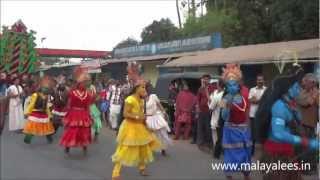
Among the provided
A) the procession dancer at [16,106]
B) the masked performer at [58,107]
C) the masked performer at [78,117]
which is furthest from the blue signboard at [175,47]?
the masked performer at [78,117]

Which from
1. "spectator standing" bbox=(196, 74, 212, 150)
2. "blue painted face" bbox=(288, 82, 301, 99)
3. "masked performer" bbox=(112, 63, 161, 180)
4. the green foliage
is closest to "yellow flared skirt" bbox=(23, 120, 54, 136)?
"spectator standing" bbox=(196, 74, 212, 150)

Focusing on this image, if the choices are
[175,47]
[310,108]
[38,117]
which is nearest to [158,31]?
[175,47]

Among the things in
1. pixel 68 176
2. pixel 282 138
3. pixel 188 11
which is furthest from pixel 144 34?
pixel 282 138

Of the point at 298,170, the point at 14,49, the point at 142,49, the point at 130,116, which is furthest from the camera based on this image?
the point at 142,49

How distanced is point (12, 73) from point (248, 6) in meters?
19.6

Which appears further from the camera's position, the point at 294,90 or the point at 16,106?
the point at 16,106

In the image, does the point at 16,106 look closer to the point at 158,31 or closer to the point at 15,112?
the point at 15,112

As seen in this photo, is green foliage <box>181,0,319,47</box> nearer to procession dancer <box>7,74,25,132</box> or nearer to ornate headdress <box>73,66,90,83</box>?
procession dancer <box>7,74,25,132</box>

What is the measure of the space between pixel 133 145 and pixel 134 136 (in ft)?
0.49

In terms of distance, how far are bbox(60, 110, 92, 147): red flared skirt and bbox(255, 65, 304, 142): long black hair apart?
6.79m

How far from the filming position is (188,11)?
51.9m

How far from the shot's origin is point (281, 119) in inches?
223

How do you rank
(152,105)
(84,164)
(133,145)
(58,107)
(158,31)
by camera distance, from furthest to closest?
(158,31)
(58,107)
(152,105)
(84,164)
(133,145)

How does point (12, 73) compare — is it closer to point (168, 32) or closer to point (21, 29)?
point (21, 29)
